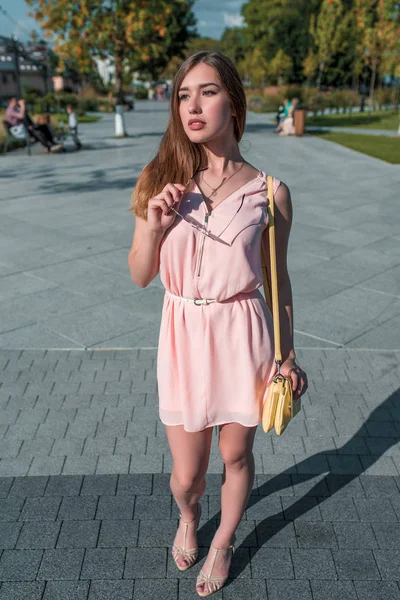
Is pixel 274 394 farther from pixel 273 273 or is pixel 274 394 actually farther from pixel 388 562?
pixel 388 562

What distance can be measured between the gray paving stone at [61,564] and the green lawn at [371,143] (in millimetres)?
15286

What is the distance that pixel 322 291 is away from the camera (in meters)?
6.45

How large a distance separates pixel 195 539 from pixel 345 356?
2562 millimetres

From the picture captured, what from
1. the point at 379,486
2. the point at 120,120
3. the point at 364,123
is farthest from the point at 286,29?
the point at 379,486

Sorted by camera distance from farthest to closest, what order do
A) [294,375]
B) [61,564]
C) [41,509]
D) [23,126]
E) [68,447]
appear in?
[23,126], [68,447], [41,509], [61,564], [294,375]

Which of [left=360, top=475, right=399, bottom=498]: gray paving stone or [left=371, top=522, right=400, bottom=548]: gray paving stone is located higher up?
[left=371, top=522, right=400, bottom=548]: gray paving stone

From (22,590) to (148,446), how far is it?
1243 millimetres

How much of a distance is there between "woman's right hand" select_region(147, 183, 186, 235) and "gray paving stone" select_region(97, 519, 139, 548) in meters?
1.61

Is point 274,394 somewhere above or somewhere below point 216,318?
below

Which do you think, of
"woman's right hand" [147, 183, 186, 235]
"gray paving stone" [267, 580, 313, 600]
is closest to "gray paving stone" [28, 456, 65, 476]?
"gray paving stone" [267, 580, 313, 600]

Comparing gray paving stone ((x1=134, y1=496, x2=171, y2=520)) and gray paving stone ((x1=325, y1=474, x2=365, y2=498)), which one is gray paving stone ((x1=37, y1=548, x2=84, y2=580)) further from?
gray paving stone ((x1=325, y1=474, x2=365, y2=498))

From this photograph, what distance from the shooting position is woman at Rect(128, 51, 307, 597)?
219cm

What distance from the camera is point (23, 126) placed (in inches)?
714

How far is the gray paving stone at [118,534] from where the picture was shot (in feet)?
9.52
